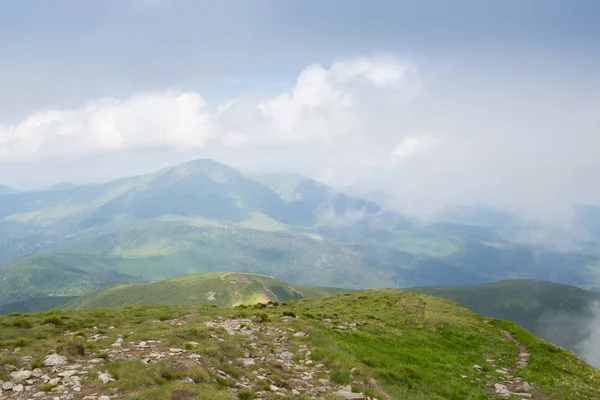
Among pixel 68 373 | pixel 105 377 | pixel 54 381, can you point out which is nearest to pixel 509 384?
pixel 105 377

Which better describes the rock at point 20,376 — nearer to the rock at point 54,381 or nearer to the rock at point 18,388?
the rock at point 18,388

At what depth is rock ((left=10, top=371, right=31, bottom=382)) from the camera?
16291 millimetres

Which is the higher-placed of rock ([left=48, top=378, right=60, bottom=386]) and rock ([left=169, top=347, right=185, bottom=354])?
rock ([left=48, top=378, right=60, bottom=386])

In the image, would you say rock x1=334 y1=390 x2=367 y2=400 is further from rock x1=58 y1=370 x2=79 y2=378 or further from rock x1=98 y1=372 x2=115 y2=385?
rock x1=58 y1=370 x2=79 y2=378

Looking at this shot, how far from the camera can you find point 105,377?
1619 centimetres

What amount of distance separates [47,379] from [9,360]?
3.56 metres

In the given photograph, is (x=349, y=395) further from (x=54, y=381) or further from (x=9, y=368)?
(x=9, y=368)

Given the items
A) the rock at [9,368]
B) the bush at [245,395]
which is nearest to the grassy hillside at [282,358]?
the bush at [245,395]

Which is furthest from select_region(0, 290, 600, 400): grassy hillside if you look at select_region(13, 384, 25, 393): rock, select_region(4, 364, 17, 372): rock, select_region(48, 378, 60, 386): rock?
select_region(4, 364, 17, 372): rock

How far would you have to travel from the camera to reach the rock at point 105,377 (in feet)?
52.3

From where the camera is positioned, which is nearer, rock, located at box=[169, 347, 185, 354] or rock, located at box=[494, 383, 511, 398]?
rock, located at box=[169, 347, 185, 354]

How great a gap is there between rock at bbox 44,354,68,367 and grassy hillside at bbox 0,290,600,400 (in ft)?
1.10

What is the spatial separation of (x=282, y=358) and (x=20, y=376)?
13517 millimetres

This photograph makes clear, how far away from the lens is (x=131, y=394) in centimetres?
1428
